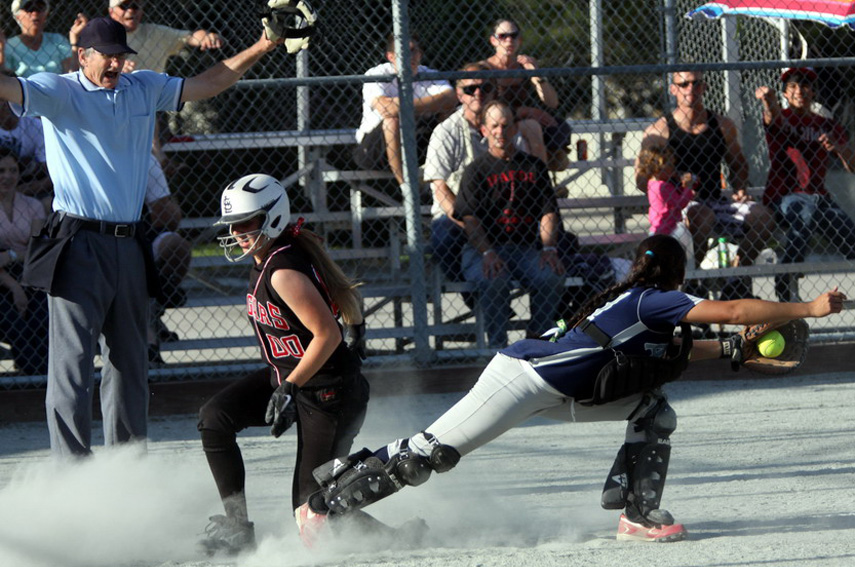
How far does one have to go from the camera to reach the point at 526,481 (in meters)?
5.56

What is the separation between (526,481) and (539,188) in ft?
8.83

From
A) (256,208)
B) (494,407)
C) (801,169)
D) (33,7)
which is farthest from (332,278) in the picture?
(801,169)

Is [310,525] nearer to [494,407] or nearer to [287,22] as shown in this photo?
[494,407]

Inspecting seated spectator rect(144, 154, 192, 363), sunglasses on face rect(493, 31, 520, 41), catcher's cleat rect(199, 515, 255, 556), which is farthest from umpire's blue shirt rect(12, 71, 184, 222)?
sunglasses on face rect(493, 31, 520, 41)

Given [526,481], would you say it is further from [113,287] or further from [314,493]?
[113,287]

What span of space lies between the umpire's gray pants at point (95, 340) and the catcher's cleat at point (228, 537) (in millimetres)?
831

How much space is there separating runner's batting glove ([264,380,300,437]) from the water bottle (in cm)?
492

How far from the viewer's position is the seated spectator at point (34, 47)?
7.94m

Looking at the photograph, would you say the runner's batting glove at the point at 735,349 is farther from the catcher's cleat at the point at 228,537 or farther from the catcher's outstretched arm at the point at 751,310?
the catcher's cleat at the point at 228,537

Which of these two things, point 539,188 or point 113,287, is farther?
point 539,188

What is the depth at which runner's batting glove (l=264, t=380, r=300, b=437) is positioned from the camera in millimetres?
4172

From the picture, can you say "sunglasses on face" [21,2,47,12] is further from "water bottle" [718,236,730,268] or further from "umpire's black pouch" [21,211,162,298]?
"water bottle" [718,236,730,268]

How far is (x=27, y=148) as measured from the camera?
761cm

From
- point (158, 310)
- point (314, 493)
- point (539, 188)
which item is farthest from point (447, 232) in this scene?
point (314, 493)
